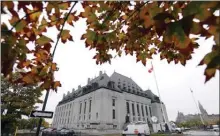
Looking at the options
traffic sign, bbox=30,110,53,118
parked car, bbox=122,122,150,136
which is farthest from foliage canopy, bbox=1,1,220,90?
parked car, bbox=122,122,150,136

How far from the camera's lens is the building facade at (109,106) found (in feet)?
150

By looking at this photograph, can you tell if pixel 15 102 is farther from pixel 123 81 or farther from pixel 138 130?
pixel 123 81

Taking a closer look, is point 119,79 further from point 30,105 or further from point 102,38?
point 102,38

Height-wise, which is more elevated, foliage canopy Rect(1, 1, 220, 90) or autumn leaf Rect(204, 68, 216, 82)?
foliage canopy Rect(1, 1, 220, 90)

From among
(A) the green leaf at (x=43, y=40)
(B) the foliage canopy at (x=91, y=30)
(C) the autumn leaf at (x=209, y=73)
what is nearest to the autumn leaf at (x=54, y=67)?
(B) the foliage canopy at (x=91, y=30)

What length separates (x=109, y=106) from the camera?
47.4 meters

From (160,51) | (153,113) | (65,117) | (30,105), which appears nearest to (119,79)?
(153,113)

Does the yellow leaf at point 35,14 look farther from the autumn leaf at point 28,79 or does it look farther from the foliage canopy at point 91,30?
the autumn leaf at point 28,79

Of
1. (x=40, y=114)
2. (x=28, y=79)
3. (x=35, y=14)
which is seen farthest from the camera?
A: (x=40, y=114)

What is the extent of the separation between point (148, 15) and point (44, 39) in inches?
49.7

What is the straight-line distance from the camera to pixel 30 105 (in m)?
22.1

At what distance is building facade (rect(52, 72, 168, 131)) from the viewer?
45.8 meters

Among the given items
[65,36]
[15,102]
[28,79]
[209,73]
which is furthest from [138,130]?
[209,73]

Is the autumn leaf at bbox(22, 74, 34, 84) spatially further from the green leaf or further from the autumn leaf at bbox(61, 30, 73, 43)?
the autumn leaf at bbox(61, 30, 73, 43)
